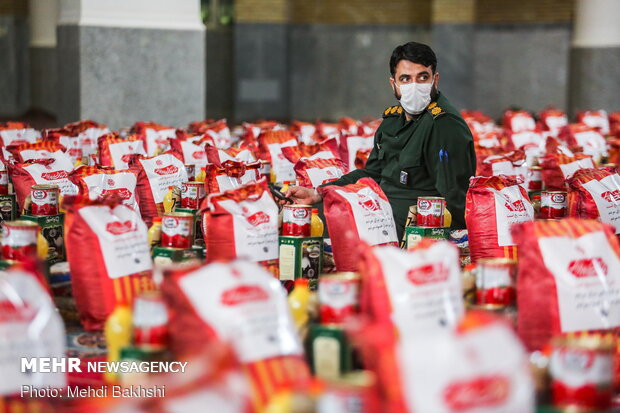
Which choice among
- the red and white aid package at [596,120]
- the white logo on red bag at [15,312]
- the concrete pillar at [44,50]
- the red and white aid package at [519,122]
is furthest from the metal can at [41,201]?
the concrete pillar at [44,50]

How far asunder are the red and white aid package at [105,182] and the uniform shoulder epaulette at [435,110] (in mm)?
1588

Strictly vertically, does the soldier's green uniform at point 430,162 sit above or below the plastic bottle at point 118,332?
above

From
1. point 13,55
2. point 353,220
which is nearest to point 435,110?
point 353,220

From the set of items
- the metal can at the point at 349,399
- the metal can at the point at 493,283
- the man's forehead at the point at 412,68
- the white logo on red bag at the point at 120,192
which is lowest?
the metal can at the point at 349,399

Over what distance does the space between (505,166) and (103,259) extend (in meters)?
2.93

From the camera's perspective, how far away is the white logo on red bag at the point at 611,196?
4543mm

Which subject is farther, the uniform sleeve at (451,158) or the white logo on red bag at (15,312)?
the uniform sleeve at (451,158)

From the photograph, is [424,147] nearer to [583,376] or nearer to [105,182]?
[105,182]

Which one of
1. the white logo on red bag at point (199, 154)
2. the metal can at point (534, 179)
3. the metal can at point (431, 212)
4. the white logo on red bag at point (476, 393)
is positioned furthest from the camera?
the white logo on red bag at point (199, 154)

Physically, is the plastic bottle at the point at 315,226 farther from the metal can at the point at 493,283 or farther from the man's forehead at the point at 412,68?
the man's forehead at the point at 412,68

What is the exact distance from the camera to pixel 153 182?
16.1ft

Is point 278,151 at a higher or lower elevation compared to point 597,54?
lower

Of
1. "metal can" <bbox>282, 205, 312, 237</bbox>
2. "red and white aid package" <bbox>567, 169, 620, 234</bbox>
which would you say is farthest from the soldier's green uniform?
"metal can" <bbox>282, 205, 312, 237</bbox>

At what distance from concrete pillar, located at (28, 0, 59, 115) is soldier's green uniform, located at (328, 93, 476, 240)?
37.6 ft
